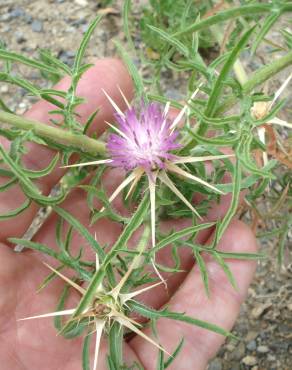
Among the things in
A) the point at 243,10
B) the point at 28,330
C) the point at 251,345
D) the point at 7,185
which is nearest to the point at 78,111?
the point at 7,185

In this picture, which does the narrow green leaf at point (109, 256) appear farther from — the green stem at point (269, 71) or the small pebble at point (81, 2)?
the small pebble at point (81, 2)

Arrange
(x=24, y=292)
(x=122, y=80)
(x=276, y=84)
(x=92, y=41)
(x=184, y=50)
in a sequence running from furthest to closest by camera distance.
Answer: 1. (x=92, y=41)
2. (x=276, y=84)
3. (x=122, y=80)
4. (x=24, y=292)
5. (x=184, y=50)

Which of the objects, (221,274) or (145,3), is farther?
(145,3)

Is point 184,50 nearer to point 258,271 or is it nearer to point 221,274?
point 221,274

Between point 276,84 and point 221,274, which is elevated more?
point 276,84

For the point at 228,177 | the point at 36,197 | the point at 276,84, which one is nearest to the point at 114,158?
the point at 36,197

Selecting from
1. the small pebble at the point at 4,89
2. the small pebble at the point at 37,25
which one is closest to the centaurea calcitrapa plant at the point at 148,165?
the small pebble at the point at 4,89

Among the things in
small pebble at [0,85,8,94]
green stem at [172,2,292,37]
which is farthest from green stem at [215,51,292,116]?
small pebble at [0,85,8,94]
